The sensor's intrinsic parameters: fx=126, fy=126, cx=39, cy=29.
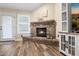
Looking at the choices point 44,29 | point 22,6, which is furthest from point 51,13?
point 22,6

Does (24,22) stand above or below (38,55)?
above

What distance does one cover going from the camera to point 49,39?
2.90 m

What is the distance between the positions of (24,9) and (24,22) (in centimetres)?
30

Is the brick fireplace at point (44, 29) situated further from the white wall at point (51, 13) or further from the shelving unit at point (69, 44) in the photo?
the shelving unit at point (69, 44)

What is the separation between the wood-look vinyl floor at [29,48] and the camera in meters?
A: 2.81

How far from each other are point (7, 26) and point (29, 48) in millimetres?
716

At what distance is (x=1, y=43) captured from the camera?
285cm

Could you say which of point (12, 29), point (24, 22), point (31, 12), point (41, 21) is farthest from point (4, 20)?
point (41, 21)

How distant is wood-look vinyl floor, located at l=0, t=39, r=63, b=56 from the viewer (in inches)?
111

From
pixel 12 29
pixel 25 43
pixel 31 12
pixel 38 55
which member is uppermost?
pixel 31 12

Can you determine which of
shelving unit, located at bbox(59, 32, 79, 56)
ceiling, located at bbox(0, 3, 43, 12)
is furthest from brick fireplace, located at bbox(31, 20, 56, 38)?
ceiling, located at bbox(0, 3, 43, 12)

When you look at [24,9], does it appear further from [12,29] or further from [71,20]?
[71,20]

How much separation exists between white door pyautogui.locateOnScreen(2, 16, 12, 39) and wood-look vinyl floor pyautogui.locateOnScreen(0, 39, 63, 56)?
18 centimetres

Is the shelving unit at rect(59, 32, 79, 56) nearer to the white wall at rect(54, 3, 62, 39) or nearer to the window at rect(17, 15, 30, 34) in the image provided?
the white wall at rect(54, 3, 62, 39)
